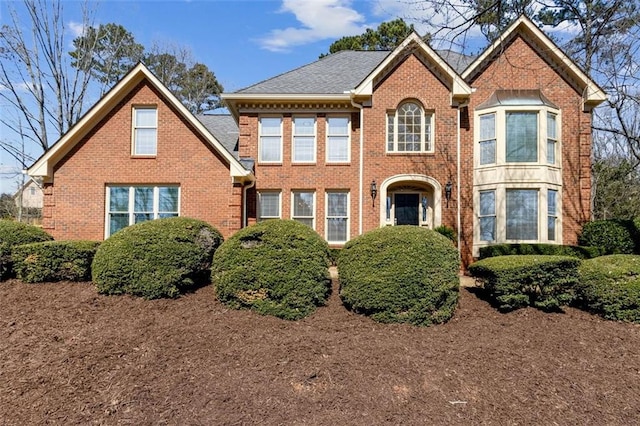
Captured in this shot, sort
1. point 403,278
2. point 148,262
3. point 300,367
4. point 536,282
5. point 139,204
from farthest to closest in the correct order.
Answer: point 139,204 < point 148,262 < point 536,282 < point 403,278 < point 300,367

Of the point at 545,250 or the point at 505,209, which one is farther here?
the point at 505,209

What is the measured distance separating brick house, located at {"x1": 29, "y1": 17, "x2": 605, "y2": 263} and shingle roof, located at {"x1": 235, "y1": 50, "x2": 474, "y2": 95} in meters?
0.10

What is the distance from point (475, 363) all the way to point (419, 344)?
86 centimetres

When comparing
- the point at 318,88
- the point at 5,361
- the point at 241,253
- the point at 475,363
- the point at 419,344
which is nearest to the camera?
the point at 5,361

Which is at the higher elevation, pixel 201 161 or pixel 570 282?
pixel 201 161

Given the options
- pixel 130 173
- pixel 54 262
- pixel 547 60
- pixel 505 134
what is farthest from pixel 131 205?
pixel 547 60

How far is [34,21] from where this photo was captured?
65.5 ft

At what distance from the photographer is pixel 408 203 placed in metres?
14.3

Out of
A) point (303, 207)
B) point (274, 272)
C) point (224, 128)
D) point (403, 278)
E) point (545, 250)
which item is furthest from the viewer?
point (224, 128)

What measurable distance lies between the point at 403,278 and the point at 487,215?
7369 mm

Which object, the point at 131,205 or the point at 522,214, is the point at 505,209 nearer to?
the point at 522,214

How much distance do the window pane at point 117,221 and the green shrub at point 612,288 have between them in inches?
467

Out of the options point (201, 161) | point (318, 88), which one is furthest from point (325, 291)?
point (318, 88)

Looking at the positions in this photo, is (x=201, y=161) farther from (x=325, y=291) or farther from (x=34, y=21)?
(x=34, y=21)
